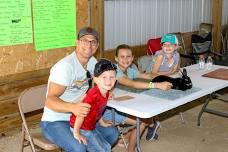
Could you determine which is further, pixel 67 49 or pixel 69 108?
pixel 67 49

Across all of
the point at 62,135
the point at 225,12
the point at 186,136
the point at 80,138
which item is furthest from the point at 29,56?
the point at 225,12

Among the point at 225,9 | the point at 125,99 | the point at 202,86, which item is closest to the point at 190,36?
the point at 225,9

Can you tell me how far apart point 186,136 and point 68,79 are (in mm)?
1947

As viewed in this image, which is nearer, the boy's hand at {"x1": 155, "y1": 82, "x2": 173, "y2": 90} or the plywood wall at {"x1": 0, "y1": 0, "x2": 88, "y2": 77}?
the boy's hand at {"x1": 155, "y1": 82, "x2": 173, "y2": 90}

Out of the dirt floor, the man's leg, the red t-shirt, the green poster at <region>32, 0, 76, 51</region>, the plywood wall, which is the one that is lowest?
the dirt floor

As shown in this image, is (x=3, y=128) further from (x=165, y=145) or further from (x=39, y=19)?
(x=165, y=145)

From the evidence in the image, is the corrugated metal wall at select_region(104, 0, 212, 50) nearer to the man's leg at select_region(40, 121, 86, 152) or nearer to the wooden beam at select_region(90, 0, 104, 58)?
the wooden beam at select_region(90, 0, 104, 58)

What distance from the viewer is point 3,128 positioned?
13.3 ft

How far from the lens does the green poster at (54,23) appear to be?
403 centimetres

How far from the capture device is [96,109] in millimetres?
2518

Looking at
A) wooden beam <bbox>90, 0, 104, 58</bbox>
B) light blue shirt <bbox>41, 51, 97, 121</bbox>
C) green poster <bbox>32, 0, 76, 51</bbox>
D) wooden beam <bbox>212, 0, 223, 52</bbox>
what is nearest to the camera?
light blue shirt <bbox>41, 51, 97, 121</bbox>

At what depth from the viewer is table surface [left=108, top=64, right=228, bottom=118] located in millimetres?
2445

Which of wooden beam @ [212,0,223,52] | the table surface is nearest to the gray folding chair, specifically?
the table surface

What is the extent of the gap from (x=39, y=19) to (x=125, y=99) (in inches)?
70.6
